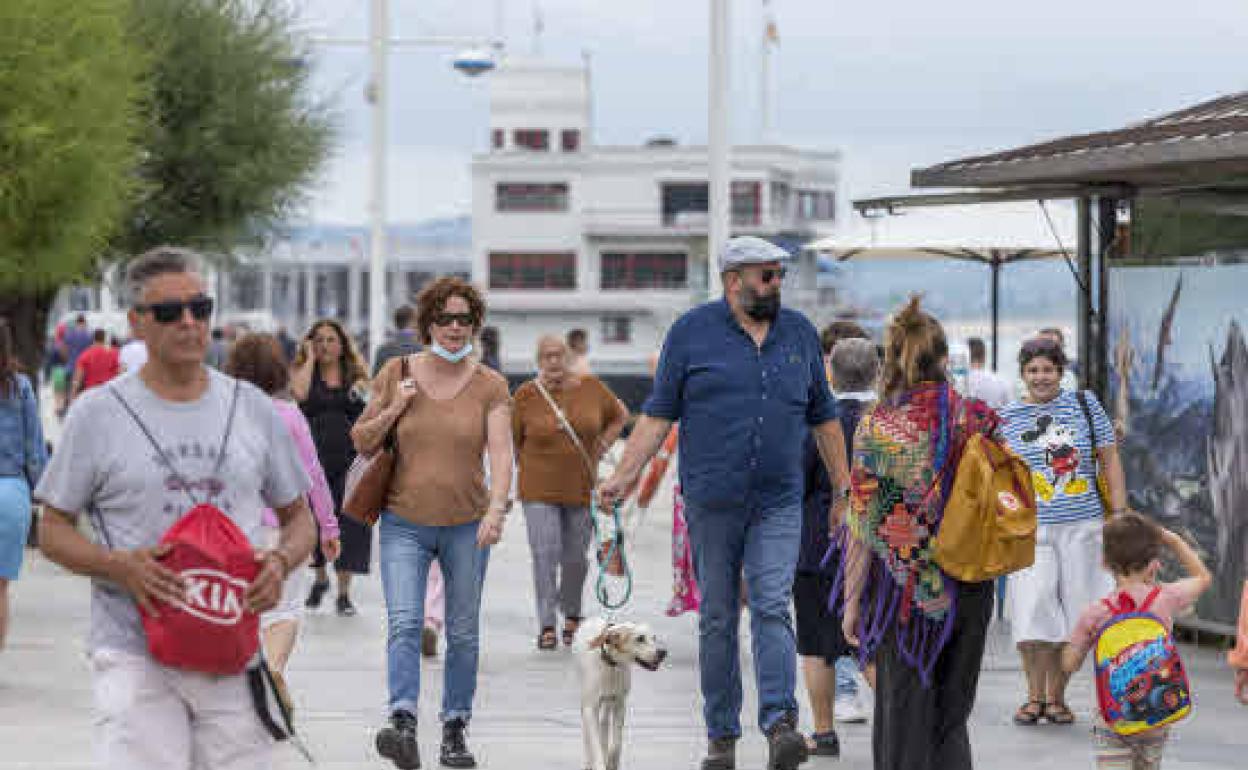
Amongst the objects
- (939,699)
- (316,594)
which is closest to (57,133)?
(316,594)

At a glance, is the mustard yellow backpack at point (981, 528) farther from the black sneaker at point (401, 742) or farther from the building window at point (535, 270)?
the building window at point (535, 270)

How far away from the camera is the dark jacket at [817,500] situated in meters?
9.44

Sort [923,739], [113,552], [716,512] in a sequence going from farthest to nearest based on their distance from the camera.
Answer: [716,512], [923,739], [113,552]

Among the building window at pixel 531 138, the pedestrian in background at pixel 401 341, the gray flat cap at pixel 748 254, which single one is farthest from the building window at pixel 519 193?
the gray flat cap at pixel 748 254

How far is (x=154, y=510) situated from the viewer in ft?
17.2

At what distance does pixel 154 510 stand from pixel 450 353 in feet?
12.3

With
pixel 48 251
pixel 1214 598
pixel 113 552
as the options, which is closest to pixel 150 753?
pixel 113 552

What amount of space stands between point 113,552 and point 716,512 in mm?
3780

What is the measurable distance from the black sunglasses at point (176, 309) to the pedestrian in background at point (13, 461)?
17.7ft

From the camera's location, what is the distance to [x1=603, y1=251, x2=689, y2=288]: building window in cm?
10456

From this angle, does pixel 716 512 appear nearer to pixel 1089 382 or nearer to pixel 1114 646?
pixel 1114 646

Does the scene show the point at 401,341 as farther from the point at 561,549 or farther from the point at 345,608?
the point at 561,549

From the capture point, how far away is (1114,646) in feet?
24.4

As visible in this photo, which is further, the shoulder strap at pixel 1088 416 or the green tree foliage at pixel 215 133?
the green tree foliage at pixel 215 133
